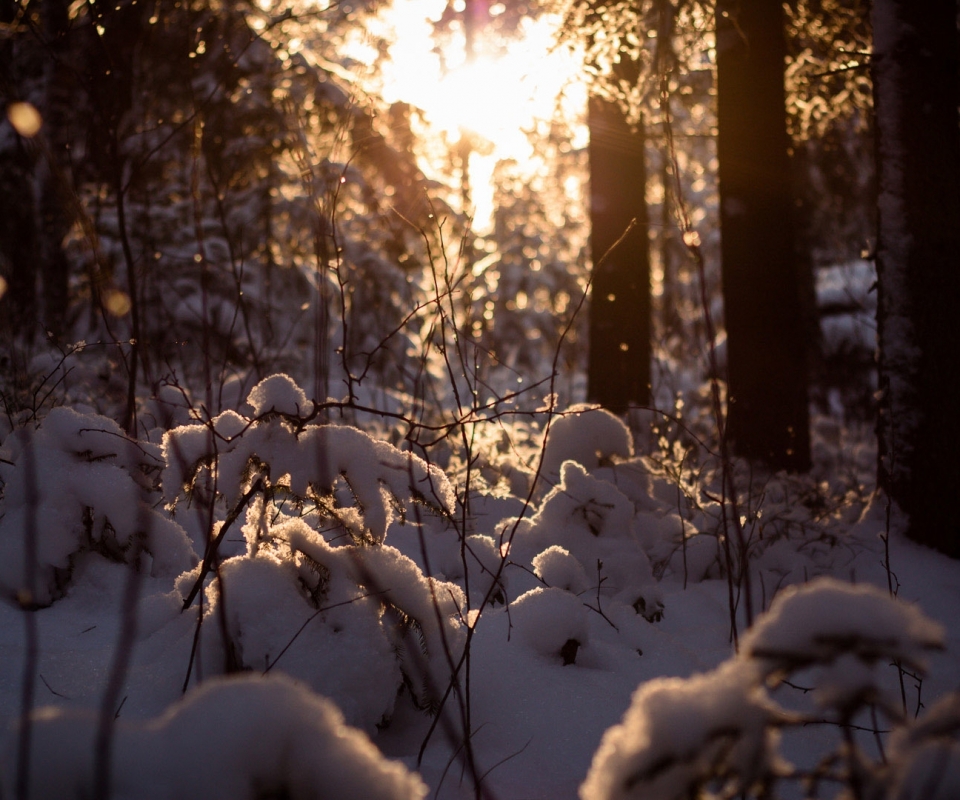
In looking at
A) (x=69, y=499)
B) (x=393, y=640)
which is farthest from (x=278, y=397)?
(x=69, y=499)

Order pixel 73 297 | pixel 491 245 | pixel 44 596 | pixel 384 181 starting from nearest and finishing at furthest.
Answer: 1. pixel 44 596
2. pixel 73 297
3. pixel 384 181
4. pixel 491 245

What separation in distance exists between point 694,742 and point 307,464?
1106 millimetres

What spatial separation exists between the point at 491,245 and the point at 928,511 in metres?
12.3

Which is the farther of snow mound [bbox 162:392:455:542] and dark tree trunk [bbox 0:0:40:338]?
dark tree trunk [bbox 0:0:40:338]

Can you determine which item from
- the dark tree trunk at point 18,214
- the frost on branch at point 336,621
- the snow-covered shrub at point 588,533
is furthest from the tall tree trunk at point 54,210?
the frost on branch at point 336,621

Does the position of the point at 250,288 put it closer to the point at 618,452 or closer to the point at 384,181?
the point at 384,181

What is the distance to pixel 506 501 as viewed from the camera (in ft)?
12.3

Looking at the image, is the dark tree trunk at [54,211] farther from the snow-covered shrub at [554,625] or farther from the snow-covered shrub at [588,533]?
the snow-covered shrub at [554,625]

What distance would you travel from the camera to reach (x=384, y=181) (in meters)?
8.82

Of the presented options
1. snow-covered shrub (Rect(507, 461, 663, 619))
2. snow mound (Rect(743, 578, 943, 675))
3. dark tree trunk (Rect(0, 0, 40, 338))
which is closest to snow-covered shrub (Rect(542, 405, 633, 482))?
snow-covered shrub (Rect(507, 461, 663, 619))

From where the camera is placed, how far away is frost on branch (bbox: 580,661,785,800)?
699mm

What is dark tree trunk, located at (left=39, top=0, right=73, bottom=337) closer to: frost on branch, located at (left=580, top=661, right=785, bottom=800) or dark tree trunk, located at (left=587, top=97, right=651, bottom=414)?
dark tree trunk, located at (left=587, top=97, right=651, bottom=414)

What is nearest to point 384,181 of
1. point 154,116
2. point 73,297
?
point 154,116

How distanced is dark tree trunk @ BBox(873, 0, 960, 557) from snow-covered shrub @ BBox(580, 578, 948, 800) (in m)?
2.92
